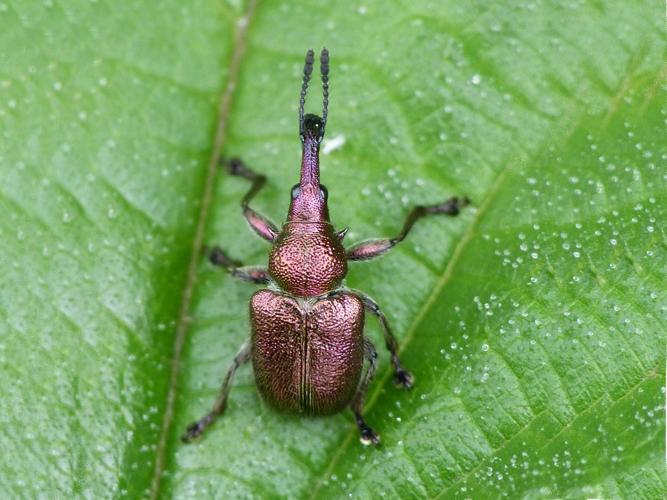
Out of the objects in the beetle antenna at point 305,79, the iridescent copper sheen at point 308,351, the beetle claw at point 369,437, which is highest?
the beetle antenna at point 305,79

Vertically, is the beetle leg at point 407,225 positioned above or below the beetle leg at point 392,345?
above

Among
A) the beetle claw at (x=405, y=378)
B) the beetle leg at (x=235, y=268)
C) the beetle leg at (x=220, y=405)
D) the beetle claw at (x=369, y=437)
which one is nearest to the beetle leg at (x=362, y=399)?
the beetle claw at (x=369, y=437)

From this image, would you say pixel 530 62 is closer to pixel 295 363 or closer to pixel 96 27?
pixel 295 363

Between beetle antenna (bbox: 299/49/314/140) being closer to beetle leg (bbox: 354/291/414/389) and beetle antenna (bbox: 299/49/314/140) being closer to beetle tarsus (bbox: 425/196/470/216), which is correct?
beetle tarsus (bbox: 425/196/470/216)

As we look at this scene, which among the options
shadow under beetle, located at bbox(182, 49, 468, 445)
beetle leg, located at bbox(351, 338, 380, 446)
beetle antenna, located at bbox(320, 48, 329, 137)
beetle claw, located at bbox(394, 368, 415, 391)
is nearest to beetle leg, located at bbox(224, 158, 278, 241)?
shadow under beetle, located at bbox(182, 49, 468, 445)

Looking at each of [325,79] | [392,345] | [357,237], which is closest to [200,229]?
[357,237]

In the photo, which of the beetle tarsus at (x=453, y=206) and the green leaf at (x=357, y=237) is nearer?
the green leaf at (x=357, y=237)

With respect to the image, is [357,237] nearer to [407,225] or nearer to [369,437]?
[407,225]

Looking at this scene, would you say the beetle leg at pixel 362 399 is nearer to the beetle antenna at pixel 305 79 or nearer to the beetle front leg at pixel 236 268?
the beetle front leg at pixel 236 268
